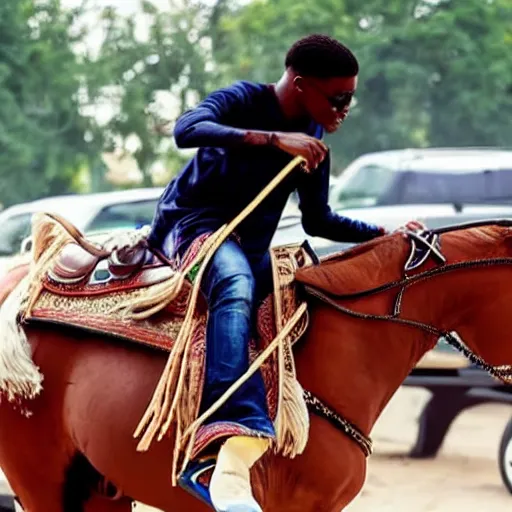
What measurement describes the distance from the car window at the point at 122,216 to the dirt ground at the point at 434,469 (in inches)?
104

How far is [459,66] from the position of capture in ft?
69.9

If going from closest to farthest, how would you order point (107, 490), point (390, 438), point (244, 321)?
→ point (244, 321)
point (107, 490)
point (390, 438)

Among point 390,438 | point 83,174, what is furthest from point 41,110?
point 390,438

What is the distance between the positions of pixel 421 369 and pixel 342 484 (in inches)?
145

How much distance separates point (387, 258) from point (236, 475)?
32.7 inches

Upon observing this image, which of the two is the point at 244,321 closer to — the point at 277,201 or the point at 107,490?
the point at 277,201

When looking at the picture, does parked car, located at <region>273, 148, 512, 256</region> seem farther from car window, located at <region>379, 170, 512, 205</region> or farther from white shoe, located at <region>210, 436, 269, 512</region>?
white shoe, located at <region>210, 436, 269, 512</region>

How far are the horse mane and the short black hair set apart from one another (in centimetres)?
56

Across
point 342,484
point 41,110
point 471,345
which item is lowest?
point 41,110

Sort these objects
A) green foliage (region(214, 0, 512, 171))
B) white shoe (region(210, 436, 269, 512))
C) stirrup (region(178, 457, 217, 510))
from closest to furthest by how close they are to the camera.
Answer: white shoe (region(210, 436, 269, 512))
stirrup (region(178, 457, 217, 510))
green foliage (region(214, 0, 512, 171))

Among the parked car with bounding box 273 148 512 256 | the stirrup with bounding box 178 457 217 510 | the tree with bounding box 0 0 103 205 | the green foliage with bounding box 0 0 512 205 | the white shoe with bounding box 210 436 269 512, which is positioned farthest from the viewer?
the green foliage with bounding box 0 0 512 205

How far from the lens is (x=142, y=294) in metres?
3.32

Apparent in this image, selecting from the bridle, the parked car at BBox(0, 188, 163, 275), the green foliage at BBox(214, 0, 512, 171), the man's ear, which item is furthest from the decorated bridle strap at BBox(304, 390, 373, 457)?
the green foliage at BBox(214, 0, 512, 171)

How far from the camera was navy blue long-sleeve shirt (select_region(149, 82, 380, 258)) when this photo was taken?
3.21 metres
